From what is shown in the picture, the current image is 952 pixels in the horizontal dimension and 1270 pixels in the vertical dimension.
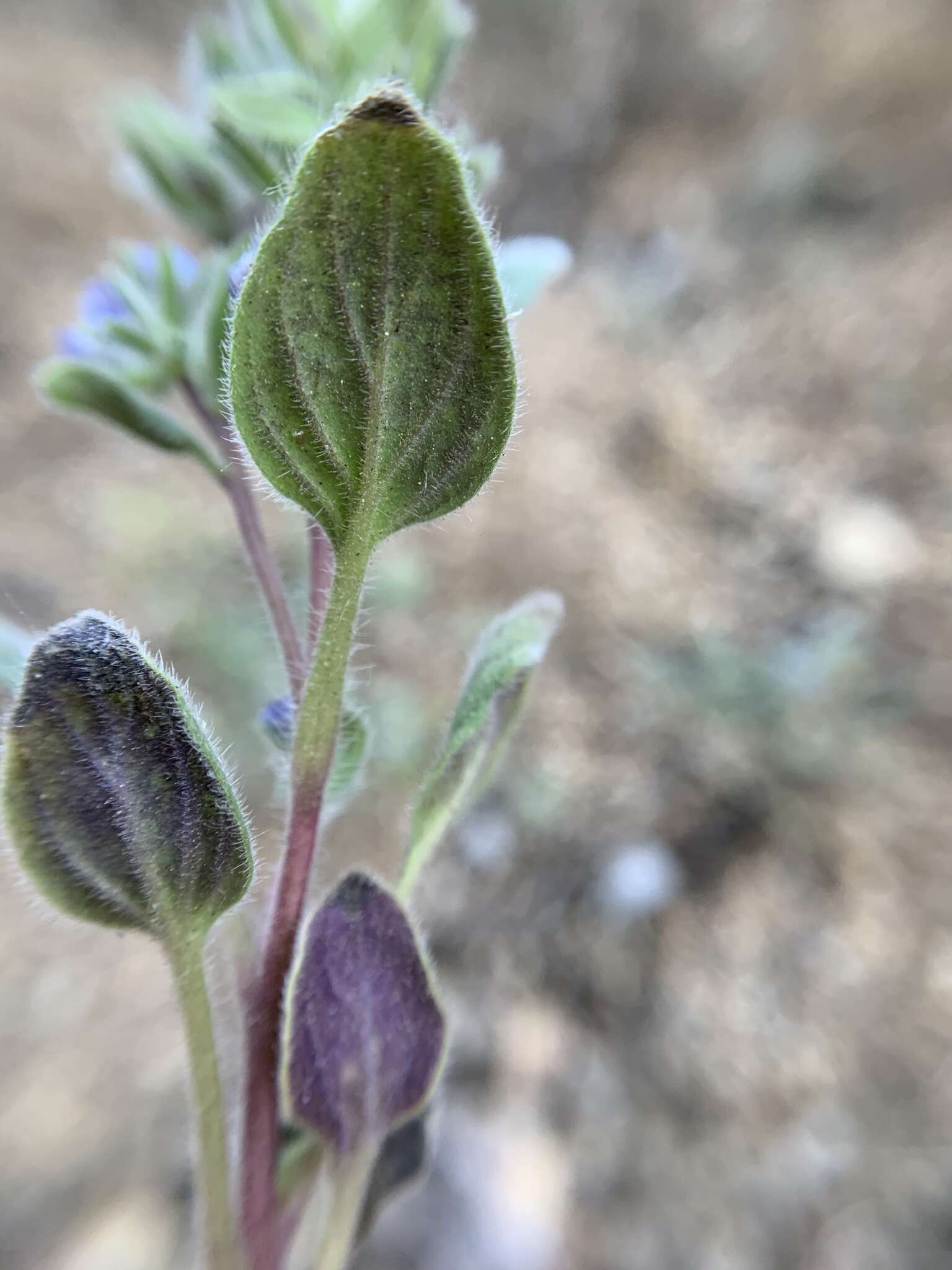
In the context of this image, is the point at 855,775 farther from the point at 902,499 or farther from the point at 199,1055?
the point at 199,1055

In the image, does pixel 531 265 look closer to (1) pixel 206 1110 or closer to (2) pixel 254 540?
(2) pixel 254 540

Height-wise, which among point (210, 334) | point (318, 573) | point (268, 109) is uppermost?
point (268, 109)

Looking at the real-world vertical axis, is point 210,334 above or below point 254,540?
above

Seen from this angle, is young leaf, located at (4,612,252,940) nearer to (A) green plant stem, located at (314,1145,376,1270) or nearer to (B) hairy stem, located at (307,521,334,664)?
(B) hairy stem, located at (307,521,334,664)

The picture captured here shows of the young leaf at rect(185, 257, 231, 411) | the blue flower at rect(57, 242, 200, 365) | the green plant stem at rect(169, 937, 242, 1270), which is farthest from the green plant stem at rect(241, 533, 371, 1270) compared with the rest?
the blue flower at rect(57, 242, 200, 365)

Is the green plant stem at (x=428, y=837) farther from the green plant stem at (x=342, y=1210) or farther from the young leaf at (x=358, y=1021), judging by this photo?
the green plant stem at (x=342, y=1210)

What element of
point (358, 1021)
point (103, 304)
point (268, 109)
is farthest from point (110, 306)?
point (358, 1021)
